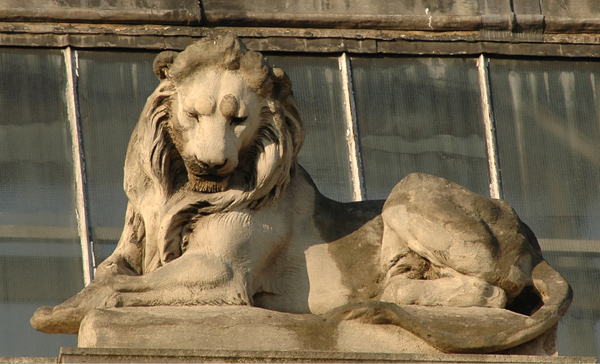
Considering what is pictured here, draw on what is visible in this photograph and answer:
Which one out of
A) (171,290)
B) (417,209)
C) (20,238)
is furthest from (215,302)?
(20,238)

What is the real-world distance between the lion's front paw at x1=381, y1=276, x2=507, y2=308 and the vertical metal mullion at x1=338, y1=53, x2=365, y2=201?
628cm

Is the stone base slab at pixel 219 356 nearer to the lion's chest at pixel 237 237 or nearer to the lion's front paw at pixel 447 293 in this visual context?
the lion's front paw at pixel 447 293

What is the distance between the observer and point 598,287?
18047 mm

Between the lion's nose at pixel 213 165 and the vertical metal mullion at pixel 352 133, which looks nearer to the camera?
the lion's nose at pixel 213 165

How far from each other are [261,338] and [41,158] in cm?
744

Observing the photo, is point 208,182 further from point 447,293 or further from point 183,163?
point 447,293

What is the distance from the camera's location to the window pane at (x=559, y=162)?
710 inches

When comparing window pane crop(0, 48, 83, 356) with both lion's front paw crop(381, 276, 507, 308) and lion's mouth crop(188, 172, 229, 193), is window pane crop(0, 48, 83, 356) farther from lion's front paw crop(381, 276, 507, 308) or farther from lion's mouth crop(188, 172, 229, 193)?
lion's front paw crop(381, 276, 507, 308)

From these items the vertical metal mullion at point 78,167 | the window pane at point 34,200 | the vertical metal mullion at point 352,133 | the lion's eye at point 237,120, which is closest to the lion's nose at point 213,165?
the lion's eye at point 237,120

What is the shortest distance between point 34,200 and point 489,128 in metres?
4.57

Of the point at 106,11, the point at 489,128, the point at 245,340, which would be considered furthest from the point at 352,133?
the point at 245,340

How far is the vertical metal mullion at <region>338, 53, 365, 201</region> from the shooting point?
18.2 metres

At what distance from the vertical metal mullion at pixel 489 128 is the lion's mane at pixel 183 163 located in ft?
23.2

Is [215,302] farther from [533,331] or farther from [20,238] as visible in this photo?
[20,238]
